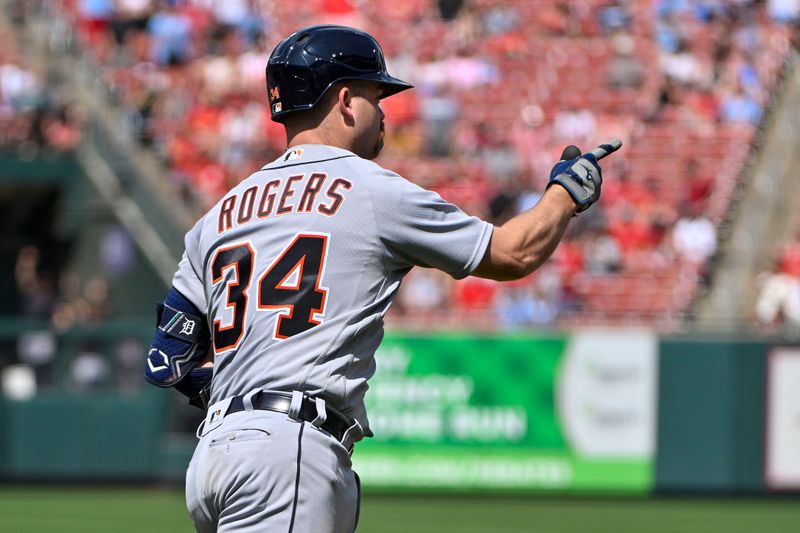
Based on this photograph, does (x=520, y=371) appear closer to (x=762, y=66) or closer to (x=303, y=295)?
(x=762, y=66)

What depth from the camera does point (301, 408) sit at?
133 inches

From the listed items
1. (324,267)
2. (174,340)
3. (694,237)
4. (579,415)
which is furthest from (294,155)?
(694,237)

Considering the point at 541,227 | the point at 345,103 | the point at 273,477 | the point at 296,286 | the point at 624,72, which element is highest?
the point at 624,72

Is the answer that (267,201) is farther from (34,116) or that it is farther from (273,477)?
(34,116)

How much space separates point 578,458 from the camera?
1298 centimetres

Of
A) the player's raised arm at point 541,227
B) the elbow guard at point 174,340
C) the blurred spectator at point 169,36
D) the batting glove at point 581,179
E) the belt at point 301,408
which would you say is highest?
the blurred spectator at point 169,36

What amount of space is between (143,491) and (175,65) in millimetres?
6542

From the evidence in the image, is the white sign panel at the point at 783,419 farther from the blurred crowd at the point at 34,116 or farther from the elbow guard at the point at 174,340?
the elbow guard at the point at 174,340

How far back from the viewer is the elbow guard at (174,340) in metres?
3.70

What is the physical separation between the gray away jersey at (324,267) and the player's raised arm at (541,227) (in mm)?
52

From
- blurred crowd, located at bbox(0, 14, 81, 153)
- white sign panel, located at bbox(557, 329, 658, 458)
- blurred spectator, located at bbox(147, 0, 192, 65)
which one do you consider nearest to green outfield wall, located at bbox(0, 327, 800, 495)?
white sign panel, located at bbox(557, 329, 658, 458)

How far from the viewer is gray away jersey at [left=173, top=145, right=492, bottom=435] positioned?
341 centimetres

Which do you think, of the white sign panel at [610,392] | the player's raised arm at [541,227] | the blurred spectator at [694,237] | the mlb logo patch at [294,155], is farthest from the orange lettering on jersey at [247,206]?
the blurred spectator at [694,237]

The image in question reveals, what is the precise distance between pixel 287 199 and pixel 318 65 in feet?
1.12
